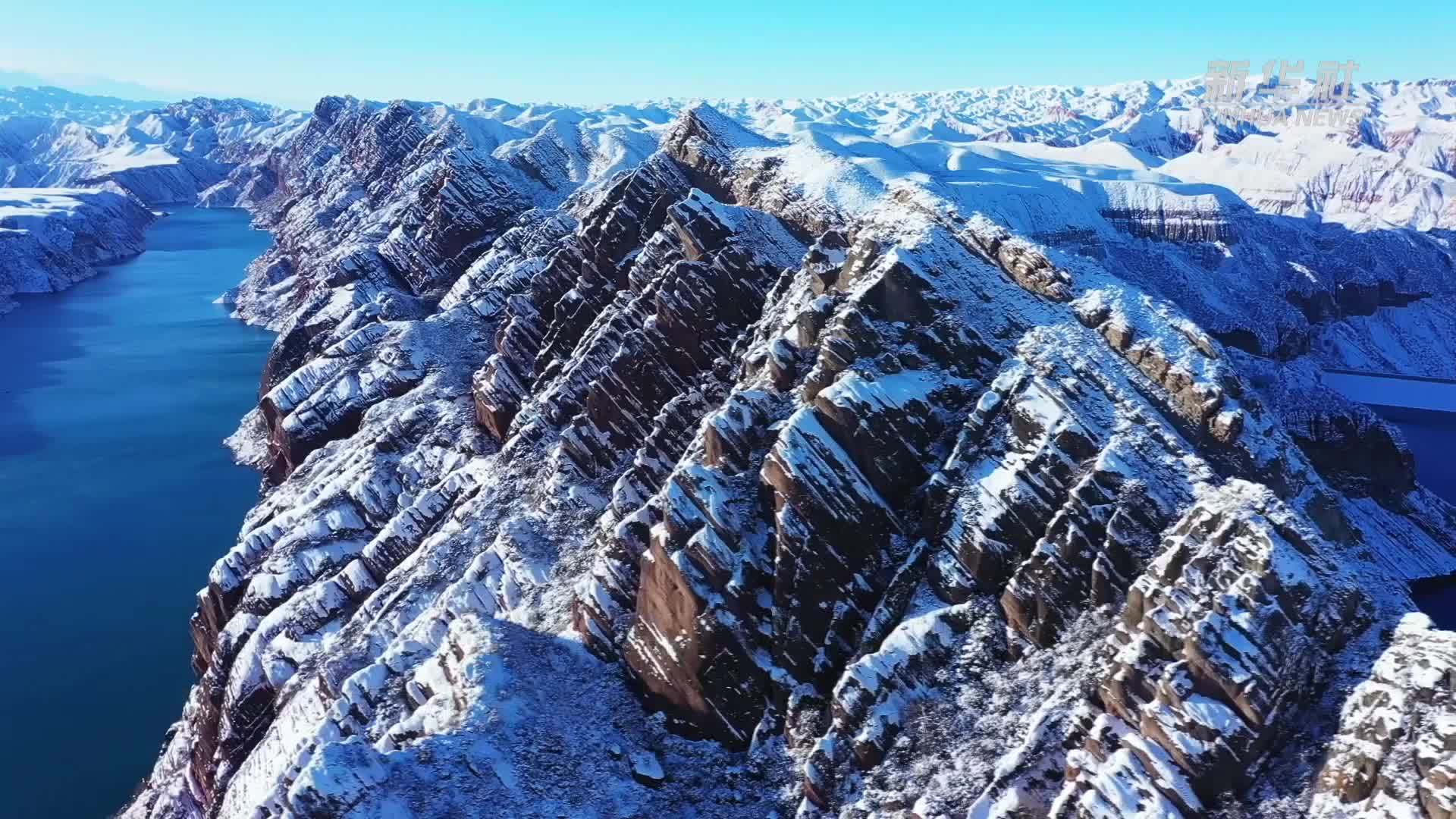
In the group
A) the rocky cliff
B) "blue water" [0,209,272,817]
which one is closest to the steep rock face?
the rocky cliff

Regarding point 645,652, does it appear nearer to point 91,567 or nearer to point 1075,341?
point 1075,341

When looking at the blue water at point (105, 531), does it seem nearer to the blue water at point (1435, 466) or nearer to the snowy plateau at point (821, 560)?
the snowy plateau at point (821, 560)

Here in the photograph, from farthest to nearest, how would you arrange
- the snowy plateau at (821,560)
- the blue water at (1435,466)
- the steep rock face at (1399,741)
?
the blue water at (1435,466)
the snowy plateau at (821,560)
the steep rock face at (1399,741)

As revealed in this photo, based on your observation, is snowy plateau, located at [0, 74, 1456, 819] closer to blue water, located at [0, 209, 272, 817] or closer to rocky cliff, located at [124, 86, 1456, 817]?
rocky cliff, located at [124, 86, 1456, 817]

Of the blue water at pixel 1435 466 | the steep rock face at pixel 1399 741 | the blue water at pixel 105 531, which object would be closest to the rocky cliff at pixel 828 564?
the steep rock face at pixel 1399 741

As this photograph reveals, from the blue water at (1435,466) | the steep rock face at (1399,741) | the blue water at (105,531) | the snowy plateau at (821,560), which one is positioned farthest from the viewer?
the blue water at (1435,466)

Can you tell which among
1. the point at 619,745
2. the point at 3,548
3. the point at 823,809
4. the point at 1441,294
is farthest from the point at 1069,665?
the point at 1441,294

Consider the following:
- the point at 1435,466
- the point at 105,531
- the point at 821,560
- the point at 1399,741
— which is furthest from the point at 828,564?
the point at 1435,466
